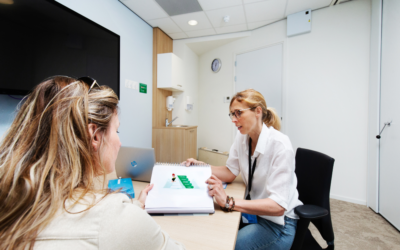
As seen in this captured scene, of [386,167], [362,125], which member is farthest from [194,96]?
[386,167]

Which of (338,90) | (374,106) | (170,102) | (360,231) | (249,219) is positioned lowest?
(360,231)

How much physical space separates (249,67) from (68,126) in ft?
11.3

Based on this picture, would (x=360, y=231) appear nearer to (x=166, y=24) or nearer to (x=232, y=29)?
(x=232, y=29)

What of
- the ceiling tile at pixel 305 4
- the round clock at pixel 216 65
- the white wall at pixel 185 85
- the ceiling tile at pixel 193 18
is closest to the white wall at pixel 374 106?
the ceiling tile at pixel 305 4

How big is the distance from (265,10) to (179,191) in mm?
2948

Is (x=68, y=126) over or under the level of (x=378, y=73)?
under

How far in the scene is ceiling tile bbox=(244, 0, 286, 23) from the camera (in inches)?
102

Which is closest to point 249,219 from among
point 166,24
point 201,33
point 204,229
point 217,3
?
point 204,229

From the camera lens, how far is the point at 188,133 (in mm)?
3203

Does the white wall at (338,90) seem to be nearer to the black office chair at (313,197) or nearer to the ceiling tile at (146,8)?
the black office chair at (313,197)

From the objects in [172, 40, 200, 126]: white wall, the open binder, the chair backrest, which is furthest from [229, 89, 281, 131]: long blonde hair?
[172, 40, 200, 126]: white wall

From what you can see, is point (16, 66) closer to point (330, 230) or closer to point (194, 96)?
point (330, 230)

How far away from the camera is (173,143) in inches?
125

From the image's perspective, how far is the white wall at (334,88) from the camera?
2514 mm
